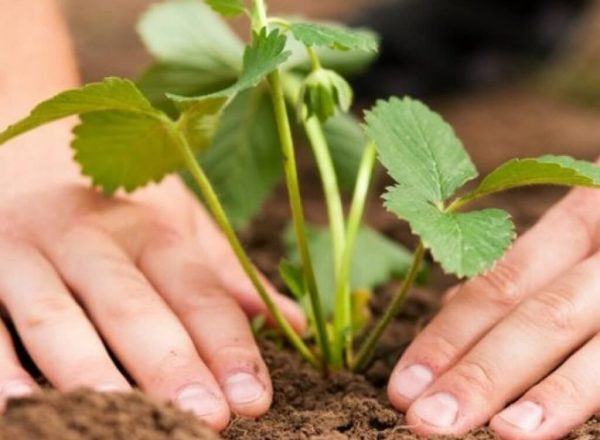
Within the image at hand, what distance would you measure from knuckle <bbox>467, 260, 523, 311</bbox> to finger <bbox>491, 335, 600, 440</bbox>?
11cm

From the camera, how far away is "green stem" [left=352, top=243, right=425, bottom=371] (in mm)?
1072

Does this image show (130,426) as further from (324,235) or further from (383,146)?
(324,235)

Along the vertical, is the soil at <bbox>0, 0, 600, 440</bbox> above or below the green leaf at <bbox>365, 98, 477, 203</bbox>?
below

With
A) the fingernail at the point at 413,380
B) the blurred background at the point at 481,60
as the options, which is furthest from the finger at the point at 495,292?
the blurred background at the point at 481,60

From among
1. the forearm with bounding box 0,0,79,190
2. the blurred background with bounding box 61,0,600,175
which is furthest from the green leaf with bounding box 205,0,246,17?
the blurred background with bounding box 61,0,600,175

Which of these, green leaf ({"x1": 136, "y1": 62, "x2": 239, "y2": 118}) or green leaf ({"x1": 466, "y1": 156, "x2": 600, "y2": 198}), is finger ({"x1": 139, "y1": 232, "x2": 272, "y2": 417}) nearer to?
green leaf ({"x1": 136, "y1": 62, "x2": 239, "y2": 118})

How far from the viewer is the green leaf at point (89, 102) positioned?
1.02 metres

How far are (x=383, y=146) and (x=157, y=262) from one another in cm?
41

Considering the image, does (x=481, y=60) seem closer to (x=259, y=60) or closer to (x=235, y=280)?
(x=235, y=280)

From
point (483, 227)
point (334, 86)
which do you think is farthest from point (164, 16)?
point (483, 227)

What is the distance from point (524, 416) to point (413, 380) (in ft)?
0.41

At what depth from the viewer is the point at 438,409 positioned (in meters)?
1.06

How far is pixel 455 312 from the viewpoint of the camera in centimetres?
119

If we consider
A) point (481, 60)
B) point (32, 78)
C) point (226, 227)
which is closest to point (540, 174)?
point (226, 227)
